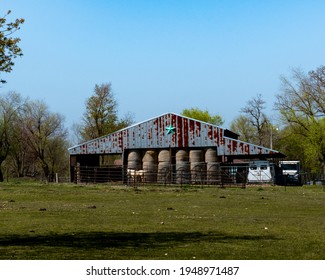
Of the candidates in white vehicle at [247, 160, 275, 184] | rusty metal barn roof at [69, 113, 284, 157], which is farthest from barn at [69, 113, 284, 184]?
white vehicle at [247, 160, 275, 184]

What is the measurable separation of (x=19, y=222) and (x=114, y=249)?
7.41m

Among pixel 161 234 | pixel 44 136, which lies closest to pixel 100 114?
pixel 44 136

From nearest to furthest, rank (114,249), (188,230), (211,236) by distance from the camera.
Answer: (114,249), (211,236), (188,230)

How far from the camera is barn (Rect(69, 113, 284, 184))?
210 ft

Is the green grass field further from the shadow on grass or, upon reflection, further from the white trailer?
the white trailer

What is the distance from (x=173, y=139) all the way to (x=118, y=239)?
5336cm

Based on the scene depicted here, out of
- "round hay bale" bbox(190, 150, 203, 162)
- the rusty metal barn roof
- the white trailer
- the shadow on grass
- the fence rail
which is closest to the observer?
the shadow on grass

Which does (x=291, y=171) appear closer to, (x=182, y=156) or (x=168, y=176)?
(x=182, y=156)

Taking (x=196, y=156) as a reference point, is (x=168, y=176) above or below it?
below

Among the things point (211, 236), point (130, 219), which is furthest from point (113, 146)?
point (211, 236)

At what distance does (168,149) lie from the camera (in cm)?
6812

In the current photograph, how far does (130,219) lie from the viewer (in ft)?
65.9

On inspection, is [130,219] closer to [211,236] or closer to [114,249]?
[211,236]

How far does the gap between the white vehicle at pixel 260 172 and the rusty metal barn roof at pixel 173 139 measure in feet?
11.6
